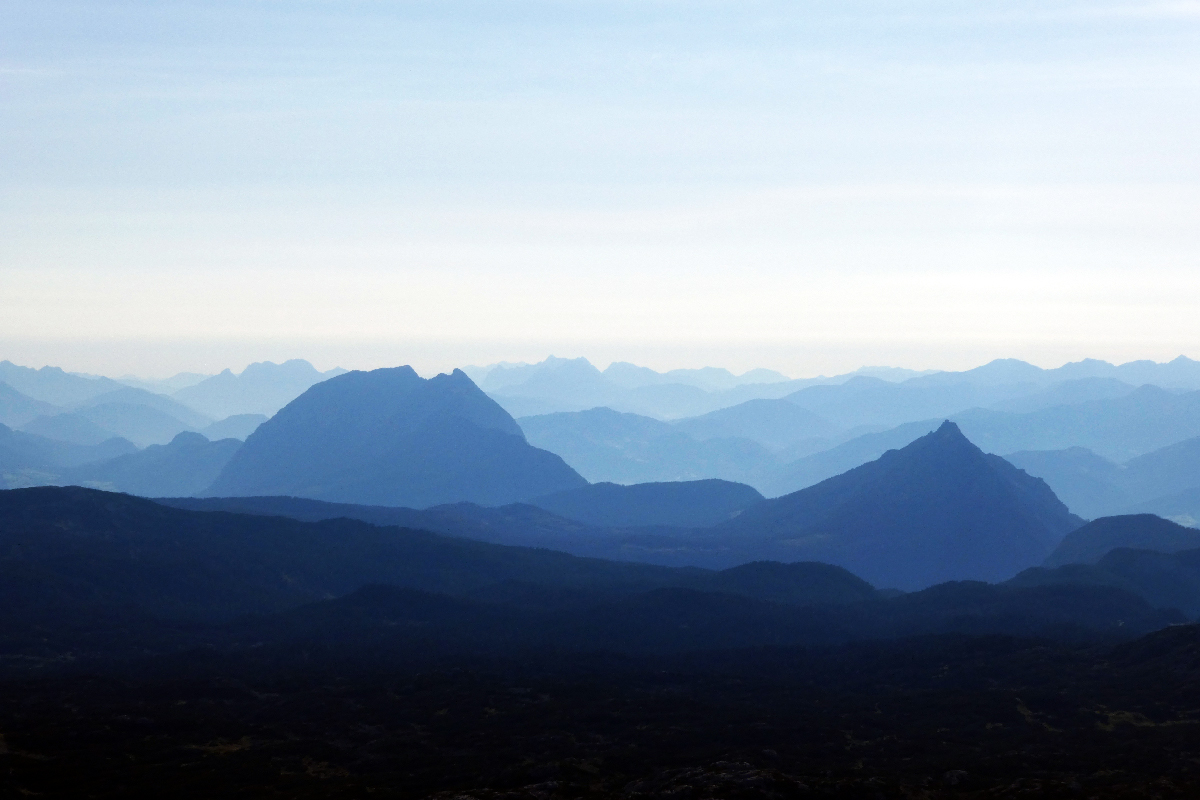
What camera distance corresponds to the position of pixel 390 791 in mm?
174375

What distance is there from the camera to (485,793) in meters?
159

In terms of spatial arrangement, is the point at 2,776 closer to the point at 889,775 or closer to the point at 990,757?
the point at 889,775

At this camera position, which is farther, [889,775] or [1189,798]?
[889,775]

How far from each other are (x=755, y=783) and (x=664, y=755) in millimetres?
40439

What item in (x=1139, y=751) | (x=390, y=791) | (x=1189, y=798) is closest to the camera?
(x=1189, y=798)

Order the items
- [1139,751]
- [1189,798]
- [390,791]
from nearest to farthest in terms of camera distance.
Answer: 1. [1189,798]
2. [390,791]
3. [1139,751]

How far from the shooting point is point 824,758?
193m

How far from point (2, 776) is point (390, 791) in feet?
208

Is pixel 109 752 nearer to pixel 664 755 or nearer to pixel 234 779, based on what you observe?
pixel 234 779

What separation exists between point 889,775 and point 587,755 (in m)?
53.7

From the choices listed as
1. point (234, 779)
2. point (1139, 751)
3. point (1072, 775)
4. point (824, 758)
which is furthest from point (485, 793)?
point (1139, 751)

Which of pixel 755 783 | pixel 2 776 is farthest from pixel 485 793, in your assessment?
pixel 2 776

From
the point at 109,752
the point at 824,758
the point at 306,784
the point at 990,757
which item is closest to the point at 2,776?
the point at 109,752

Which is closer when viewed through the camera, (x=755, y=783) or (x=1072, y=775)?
(x=755, y=783)
